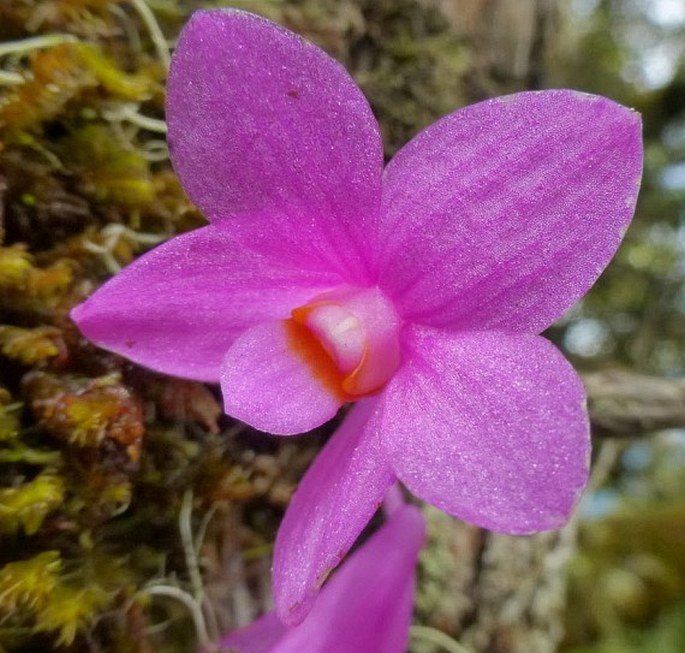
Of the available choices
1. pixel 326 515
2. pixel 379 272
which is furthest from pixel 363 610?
pixel 379 272

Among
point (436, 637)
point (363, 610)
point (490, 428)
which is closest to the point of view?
point (490, 428)

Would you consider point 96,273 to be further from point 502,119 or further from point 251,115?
point 502,119

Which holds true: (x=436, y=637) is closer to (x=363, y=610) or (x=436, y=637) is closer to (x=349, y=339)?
(x=363, y=610)

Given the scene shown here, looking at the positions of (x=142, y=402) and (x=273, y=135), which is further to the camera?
Result: (x=142, y=402)

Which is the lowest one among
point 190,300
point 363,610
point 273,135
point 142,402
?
point 363,610

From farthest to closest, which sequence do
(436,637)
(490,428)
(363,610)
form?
(436,637)
(363,610)
(490,428)

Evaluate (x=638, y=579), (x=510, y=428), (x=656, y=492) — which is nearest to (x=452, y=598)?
(x=510, y=428)
